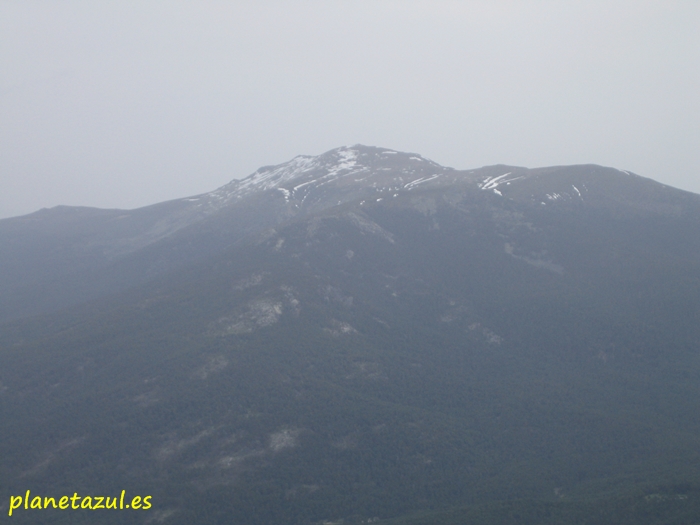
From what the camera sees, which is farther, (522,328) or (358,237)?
(358,237)

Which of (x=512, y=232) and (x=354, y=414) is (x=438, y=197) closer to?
(x=512, y=232)

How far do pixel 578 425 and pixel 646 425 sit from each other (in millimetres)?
8918

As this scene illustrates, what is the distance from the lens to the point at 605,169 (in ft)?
582

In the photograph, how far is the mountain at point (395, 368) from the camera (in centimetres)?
7606

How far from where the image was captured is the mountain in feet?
250

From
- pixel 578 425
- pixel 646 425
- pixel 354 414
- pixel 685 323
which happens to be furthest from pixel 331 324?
pixel 685 323

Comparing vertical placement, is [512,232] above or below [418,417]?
above

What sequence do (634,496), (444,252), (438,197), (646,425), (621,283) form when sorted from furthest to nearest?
(438,197)
(444,252)
(621,283)
(646,425)
(634,496)

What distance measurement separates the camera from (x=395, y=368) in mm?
108000

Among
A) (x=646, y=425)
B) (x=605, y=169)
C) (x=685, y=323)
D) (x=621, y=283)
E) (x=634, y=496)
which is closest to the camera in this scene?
(x=634, y=496)

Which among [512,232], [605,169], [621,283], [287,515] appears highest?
[605,169]

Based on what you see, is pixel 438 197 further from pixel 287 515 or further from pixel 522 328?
pixel 287 515

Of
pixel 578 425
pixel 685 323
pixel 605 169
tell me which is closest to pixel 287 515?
pixel 578 425

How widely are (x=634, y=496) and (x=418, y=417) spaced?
1398 inches
